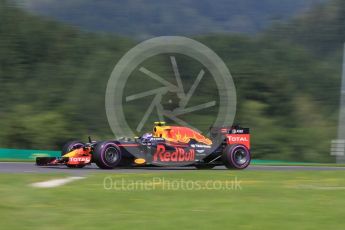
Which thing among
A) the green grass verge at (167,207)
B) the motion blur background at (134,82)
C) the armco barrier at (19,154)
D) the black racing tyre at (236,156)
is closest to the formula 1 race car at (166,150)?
the black racing tyre at (236,156)

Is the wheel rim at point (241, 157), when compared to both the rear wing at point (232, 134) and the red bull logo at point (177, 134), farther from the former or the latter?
the red bull logo at point (177, 134)

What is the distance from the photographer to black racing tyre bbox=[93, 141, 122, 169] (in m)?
17.8

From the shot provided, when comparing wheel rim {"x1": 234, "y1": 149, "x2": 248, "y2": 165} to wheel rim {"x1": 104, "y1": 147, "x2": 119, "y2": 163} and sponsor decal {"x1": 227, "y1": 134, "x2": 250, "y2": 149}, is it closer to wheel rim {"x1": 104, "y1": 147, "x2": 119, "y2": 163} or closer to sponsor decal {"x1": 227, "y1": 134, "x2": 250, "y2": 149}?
sponsor decal {"x1": 227, "y1": 134, "x2": 250, "y2": 149}

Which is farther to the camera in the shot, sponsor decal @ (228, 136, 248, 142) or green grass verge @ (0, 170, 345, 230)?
sponsor decal @ (228, 136, 248, 142)

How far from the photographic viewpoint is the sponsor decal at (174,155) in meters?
18.8

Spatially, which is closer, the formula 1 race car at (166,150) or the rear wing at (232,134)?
the formula 1 race car at (166,150)

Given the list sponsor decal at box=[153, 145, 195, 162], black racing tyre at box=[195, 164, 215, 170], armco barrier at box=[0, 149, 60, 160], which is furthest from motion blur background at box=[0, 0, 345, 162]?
sponsor decal at box=[153, 145, 195, 162]

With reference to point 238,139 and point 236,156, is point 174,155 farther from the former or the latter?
point 238,139

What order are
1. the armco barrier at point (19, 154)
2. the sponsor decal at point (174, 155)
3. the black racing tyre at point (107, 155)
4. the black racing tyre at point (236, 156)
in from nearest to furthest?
the black racing tyre at point (107, 155) < the sponsor decal at point (174, 155) < the black racing tyre at point (236, 156) < the armco barrier at point (19, 154)

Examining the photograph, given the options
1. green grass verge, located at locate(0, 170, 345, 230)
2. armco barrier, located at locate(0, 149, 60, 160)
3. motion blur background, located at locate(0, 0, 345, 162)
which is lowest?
green grass verge, located at locate(0, 170, 345, 230)

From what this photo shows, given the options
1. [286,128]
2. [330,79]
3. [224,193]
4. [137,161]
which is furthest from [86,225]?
[330,79]

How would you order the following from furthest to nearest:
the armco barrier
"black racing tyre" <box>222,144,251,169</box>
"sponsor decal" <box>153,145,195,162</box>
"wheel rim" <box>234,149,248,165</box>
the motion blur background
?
the motion blur background, the armco barrier, "wheel rim" <box>234,149,248,165</box>, "black racing tyre" <box>222,144,251,169</box>, "sponsor decal" <box>153,145,195,162</box>

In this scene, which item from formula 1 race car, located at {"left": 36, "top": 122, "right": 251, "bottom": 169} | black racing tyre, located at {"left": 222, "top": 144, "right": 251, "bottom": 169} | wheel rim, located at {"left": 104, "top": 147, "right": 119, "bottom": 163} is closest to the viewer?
wheel rim, located at {"left": 104, "top": 147, "right": 119, "bottom": 163}

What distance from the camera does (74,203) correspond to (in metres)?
9.50
